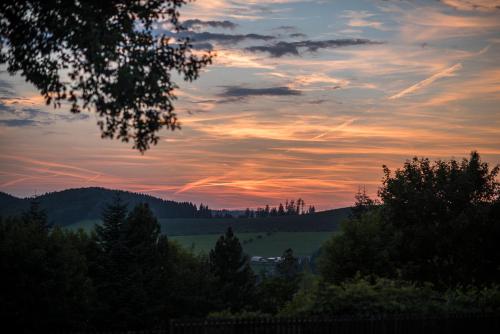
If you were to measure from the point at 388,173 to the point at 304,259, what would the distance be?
445 ft

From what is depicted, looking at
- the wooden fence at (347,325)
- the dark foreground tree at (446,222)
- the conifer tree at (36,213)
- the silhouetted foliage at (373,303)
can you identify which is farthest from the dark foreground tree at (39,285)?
the wooden fence at (347,325)

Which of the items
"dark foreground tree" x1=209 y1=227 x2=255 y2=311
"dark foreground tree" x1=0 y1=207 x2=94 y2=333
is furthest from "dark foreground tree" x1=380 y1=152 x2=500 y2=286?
"dark foreground tree" x1=209 y1=227 x2=255 y2=311

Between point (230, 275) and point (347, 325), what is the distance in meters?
76.8

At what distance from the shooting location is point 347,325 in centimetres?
2205

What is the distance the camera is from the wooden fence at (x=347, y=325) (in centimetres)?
2003

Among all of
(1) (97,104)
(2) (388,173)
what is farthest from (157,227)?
(1) (97,104)

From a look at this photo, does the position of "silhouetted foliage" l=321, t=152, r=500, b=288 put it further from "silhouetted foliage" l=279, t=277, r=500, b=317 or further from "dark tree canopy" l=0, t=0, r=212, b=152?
"dark tree canopy" l=0, t=0, r=212, b=152

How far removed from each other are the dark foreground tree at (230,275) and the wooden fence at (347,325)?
7138 centimetres

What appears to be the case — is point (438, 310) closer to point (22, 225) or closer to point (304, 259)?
point (22, 225)

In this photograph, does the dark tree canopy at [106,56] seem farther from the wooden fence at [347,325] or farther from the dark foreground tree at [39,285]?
the dark foreground tree at [39,285]

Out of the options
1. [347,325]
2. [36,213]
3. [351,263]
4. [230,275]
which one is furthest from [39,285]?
[347,325]

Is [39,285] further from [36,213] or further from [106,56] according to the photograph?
[106,56]

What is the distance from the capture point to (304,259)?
619 feet

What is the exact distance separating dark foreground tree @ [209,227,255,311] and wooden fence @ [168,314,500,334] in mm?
71380
